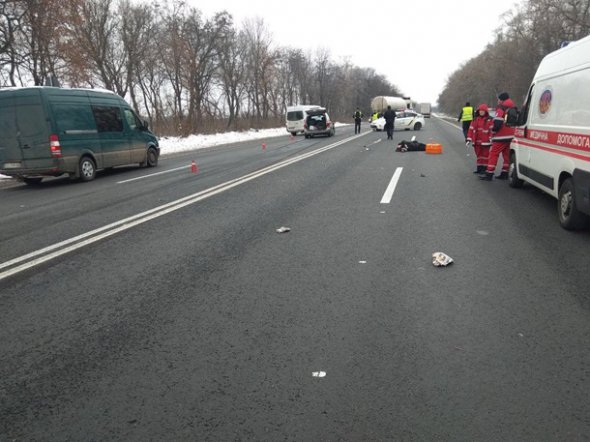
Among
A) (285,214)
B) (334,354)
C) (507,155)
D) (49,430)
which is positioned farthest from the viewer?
(507,155)

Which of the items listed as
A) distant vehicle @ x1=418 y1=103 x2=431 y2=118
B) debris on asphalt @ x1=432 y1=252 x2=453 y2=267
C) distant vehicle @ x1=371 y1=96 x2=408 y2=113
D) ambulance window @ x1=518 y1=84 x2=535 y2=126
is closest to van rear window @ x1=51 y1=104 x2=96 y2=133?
debris on asphalt @ x1=432 y1=252 x2=453 y2=267

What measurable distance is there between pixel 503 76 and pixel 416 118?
38102 millimetres

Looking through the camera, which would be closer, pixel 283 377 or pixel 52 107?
pixel 283 377

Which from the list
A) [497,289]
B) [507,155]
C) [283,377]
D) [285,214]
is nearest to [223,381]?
[283,377]

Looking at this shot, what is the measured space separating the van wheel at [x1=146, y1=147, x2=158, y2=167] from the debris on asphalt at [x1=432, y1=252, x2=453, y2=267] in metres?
12.7

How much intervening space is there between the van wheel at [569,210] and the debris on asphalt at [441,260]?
2063 mm

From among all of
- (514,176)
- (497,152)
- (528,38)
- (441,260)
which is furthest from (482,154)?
(528,38)

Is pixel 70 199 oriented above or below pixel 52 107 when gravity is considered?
below

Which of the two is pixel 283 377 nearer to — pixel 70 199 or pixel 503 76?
pixel 70 199

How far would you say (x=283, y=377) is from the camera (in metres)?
2.76

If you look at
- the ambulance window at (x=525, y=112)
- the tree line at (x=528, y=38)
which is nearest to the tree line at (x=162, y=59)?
the ambulance window at (x=525, y=112)

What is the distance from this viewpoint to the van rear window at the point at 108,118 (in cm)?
1270

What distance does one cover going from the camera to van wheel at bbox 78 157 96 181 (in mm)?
12102

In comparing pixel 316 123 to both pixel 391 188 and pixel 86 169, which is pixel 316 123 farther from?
pixel 391 188
